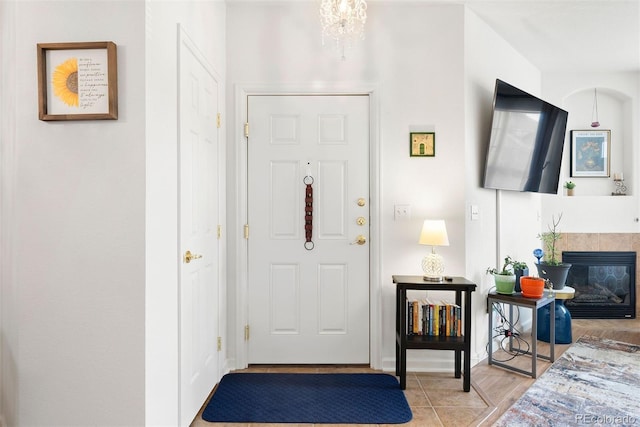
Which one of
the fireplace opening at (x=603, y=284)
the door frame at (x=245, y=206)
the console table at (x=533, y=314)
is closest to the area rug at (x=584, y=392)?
the console table at (x=533, y=314)

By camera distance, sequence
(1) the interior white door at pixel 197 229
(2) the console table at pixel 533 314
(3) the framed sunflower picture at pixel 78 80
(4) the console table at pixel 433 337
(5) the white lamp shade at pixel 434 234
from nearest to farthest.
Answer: (3) the framed sunflower picture at pixel 78 80 → (1) the interior white door at pixel 197 229 → (4) the console table at pixel 433 337 → (5) the white lamp shade at pixel 434 234 → (2) the console table at pixel 533 314

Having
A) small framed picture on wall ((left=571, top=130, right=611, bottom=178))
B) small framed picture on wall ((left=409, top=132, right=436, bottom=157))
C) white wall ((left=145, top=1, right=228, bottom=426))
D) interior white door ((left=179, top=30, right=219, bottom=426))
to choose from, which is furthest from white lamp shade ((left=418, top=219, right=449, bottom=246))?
small framed picture on wall ((left=571, top=130, right=611, bottom=178))

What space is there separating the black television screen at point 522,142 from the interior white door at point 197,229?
212 cm

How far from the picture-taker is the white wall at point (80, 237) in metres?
1.54

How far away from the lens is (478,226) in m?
3.00

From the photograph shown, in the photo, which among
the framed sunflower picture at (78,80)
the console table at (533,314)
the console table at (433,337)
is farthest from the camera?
the console table at (533,314)

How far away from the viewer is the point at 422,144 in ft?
9.28

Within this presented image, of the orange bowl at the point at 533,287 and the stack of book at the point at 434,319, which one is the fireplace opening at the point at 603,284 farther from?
the stack of book at the point at 434,319

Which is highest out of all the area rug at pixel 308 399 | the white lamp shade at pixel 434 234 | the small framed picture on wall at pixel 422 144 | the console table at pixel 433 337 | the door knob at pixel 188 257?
the small framed picture on wall at pixel 422 144

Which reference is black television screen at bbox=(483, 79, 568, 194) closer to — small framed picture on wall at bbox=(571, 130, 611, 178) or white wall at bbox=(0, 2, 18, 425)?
small framed picture on wall at bbox=(571, 130, 611, 178)

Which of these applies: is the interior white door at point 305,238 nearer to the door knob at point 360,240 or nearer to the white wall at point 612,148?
the door knob at point 360,240

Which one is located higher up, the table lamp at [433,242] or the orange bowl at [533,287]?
the table lamp at [433,242]

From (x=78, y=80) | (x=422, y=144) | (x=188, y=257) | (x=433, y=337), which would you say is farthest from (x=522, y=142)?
(x=78, y=80)

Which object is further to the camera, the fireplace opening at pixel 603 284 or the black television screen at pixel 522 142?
the fireplace opening at pixel 603 284
